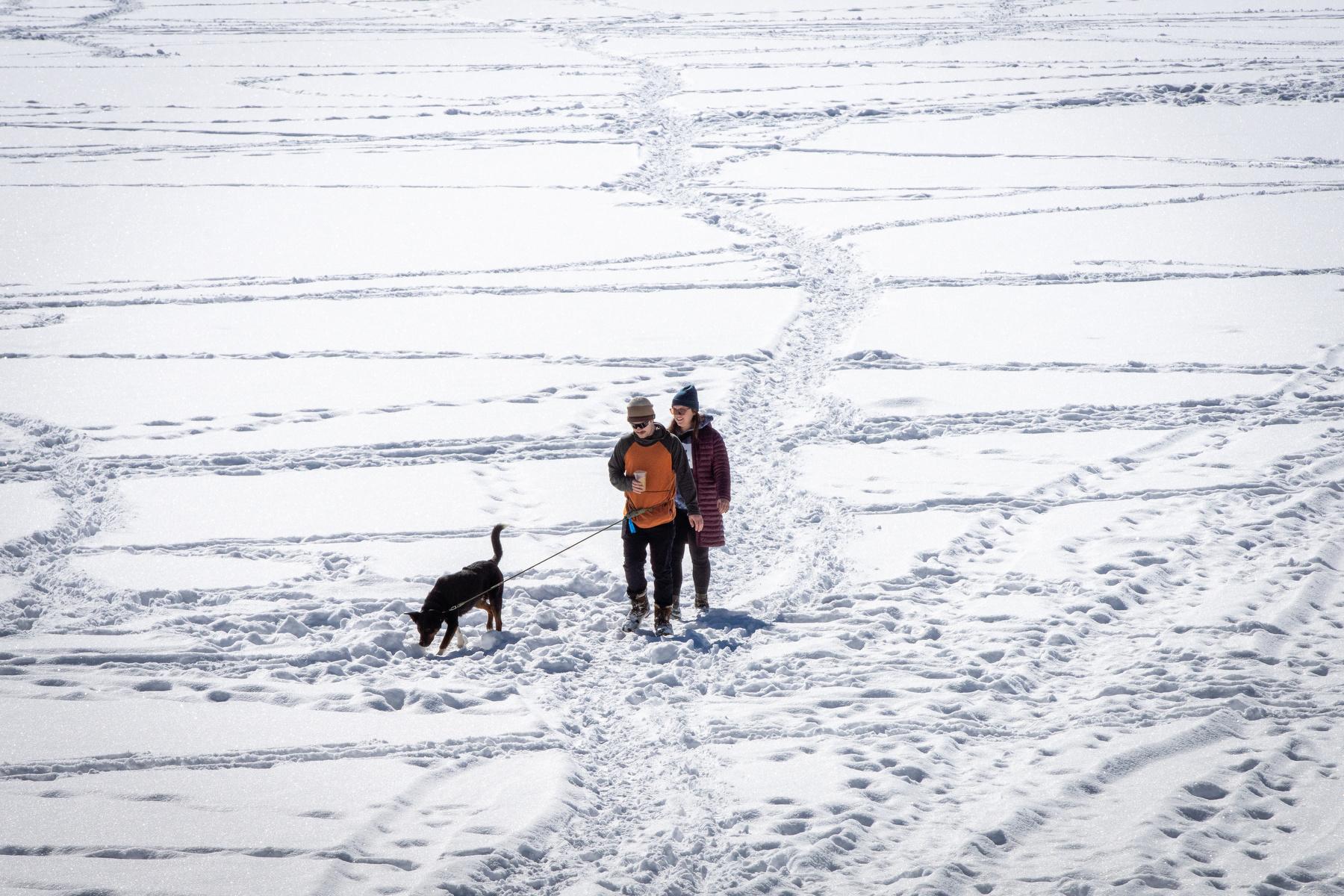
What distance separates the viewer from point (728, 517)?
719cm

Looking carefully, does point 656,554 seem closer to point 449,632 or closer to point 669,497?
point 669,497

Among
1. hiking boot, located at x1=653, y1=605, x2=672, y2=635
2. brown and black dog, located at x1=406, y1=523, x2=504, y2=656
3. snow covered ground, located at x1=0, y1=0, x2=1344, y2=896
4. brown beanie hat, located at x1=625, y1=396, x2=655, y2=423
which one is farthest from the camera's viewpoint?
hiking boot, located at x1=653, y1=605, x2=672, y2=635

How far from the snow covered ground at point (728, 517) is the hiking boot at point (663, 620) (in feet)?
0.27

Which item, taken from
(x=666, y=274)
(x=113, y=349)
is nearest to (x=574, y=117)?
(x=666, y=274)

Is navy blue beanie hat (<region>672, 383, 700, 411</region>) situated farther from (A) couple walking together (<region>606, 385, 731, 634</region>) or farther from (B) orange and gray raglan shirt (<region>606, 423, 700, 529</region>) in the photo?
(B) orange and gray raglan shirt (<region>606, 423, 700, 529</region>)

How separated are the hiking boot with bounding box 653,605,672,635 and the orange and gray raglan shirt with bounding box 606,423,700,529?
0.47 metres

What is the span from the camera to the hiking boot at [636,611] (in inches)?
231

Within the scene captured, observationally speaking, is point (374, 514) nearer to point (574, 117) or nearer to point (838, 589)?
point (838, 589)

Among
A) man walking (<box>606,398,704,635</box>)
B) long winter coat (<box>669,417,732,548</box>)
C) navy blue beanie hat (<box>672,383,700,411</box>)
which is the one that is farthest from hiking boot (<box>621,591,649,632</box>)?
navy blue beanie hat (<box>672,383,700,411</box>)

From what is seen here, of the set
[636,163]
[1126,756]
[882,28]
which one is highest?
[882,28]

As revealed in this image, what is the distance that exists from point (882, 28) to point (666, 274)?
20027mm

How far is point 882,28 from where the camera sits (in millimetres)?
29188

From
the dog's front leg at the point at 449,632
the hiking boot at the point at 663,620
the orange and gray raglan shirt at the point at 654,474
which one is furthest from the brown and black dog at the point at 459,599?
the hiking boot at the point at 663,620

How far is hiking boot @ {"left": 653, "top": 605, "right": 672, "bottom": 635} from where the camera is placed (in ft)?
19.0
